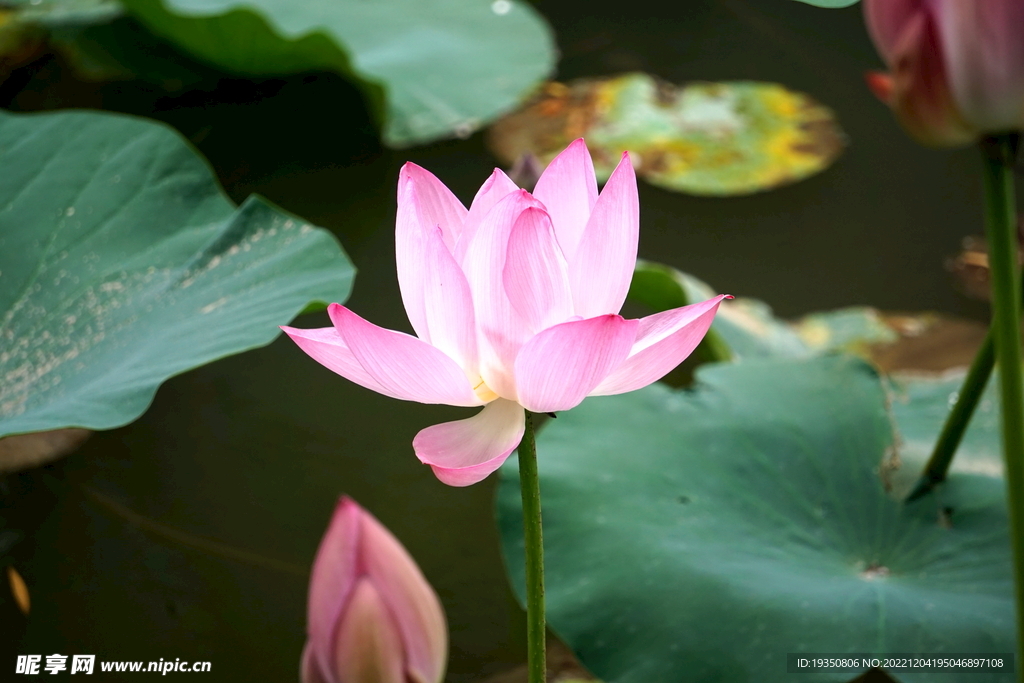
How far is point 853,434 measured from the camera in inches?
36.2

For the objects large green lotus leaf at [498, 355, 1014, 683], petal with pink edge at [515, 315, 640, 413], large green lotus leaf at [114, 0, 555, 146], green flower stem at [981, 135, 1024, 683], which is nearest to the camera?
petal with pink edge at [515, 315, 640, 413]

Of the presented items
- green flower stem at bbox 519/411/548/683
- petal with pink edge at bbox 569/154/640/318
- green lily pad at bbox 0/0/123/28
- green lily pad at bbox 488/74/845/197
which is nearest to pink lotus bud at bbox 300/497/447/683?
green flower stem at bbox 519/411/548/683

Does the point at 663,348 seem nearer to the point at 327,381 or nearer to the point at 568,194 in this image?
the point at 568,194

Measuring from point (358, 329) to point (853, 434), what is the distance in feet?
2.28

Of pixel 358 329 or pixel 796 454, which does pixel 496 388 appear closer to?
pixel 358 329

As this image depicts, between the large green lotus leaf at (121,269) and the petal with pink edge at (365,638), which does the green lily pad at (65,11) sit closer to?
the large green lotus leaf at (121,269)

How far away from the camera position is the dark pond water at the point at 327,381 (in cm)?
102

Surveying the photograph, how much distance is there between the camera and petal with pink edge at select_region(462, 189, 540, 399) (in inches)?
17.2

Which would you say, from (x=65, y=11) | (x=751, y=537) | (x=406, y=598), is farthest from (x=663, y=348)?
(x=65, y=11)

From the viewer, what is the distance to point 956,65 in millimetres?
591

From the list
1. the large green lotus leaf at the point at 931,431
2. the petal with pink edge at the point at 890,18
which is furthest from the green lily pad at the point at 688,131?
the petal with pink edge at the point at 890,18

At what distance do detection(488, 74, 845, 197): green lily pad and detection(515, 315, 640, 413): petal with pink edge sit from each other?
1397 millimetres

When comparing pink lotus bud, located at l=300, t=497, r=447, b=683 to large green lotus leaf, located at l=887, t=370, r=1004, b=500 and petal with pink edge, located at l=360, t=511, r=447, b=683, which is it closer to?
petal with pink edge, located at l=360, t=511, r=447, b=683

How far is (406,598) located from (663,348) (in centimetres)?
32
